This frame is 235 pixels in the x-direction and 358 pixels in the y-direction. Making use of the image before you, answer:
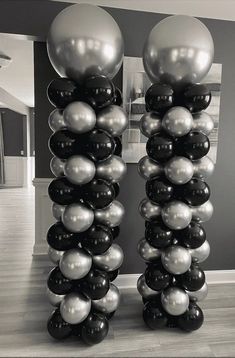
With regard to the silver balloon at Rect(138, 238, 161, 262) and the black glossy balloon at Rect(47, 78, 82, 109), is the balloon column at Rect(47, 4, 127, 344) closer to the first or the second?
the black glossy balloon at Rect(47, 78, 82, 109)

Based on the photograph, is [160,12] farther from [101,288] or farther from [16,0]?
[101,288]

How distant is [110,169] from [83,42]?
0.77 m

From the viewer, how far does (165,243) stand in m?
1.91

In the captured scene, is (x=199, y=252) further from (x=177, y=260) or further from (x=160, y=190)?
(x=160, y=190)

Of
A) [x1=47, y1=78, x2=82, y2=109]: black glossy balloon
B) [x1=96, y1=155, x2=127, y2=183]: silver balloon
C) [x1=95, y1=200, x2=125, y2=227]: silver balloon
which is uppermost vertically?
[x1=47, y1=78, x2=82, y2=109]: black glossy balloon

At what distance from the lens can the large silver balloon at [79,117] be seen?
1.64 metres

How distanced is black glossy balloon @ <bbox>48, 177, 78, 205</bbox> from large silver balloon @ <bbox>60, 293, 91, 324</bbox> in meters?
0.62

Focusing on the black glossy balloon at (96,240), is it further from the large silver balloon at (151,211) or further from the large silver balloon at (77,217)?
the large silver balloon at (151,211)

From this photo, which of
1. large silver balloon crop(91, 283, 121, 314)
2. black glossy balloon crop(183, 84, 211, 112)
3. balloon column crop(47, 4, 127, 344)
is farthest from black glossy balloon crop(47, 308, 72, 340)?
black glossy balloon crop(183, 84, 211, 112)

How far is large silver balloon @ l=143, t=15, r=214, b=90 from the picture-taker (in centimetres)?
173

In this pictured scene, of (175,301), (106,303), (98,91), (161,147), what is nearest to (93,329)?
(106,303)

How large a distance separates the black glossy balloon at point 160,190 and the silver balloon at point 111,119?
1.45 feet

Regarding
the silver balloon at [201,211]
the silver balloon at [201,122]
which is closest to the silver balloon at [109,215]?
the silver balloon at [201,211]

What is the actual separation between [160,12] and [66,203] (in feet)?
6.32
